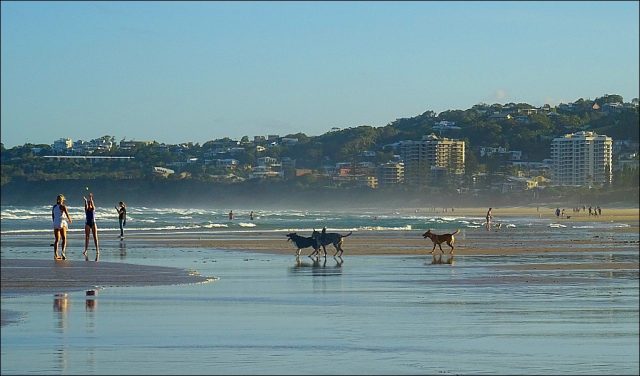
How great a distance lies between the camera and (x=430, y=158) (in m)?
159

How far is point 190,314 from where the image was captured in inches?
504

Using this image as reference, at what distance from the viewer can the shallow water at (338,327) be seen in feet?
30.7

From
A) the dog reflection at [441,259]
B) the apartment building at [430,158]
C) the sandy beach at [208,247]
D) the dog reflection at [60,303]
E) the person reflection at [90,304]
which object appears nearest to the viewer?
the dog reflection at [60,303]

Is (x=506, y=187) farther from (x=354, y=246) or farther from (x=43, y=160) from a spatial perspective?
(x=354, y=246)

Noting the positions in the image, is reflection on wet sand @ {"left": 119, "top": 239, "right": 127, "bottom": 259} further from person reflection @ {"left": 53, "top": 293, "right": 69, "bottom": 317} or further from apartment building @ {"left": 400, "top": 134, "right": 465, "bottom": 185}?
apartment building @ {"left": 400, "top": 134, "right": 465, "bottom": 185}

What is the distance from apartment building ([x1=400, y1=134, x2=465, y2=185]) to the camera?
15250cm

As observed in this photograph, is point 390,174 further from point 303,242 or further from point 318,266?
point 318,266

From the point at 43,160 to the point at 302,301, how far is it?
437ft

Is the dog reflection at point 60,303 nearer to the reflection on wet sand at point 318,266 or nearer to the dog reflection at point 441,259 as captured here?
the reflection on wet sand at point 318,266

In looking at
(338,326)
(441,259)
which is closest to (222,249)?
(441,259)

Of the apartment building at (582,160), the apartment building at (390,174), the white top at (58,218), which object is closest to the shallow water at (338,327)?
the white top at (58,218)

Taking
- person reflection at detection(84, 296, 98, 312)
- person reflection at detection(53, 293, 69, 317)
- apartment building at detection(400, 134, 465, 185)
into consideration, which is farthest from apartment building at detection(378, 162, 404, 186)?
person reflection at detection(84, 296, 98, 312)

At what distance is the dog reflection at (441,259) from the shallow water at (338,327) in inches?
179

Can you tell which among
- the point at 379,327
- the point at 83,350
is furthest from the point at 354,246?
the point at 83,350
